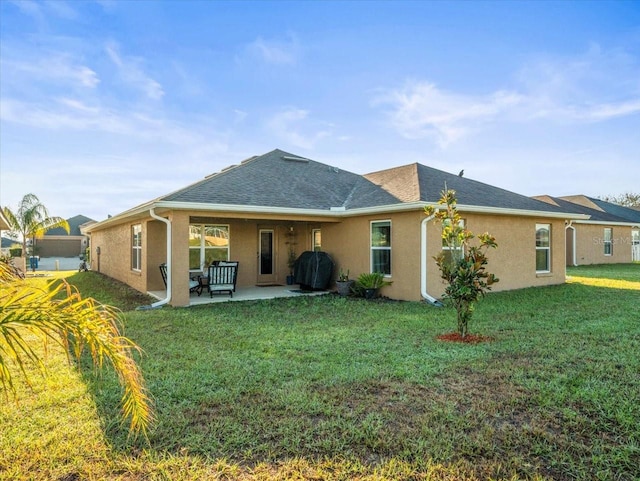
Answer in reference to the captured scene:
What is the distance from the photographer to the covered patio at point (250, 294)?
450 inches

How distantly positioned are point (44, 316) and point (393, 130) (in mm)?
14799

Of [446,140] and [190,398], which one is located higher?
[446,140]

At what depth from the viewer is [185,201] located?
1014cm

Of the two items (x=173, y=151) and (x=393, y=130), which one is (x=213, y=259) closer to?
(x=173, y=151)

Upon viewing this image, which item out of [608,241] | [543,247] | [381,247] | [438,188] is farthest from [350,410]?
[608,241]

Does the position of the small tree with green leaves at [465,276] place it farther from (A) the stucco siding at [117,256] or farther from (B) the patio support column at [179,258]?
(A) the stucco siding at [117,256]

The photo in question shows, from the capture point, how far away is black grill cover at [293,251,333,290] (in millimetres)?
13195

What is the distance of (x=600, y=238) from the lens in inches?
964

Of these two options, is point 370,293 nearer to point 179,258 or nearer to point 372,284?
point 372,284

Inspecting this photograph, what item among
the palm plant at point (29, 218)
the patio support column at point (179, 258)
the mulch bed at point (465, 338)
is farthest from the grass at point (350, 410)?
the palm plant at point (29, 218)

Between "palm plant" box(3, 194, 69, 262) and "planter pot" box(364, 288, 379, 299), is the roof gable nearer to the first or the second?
"planter pot" box(364, 288, 379, 299)

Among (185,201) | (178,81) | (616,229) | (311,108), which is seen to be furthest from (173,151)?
(616,229)

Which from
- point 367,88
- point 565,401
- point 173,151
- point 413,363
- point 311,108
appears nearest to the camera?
point 565,401

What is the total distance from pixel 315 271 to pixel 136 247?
20.8 ft
